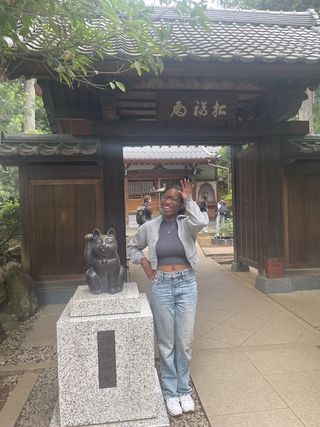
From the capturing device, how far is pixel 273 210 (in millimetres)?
6105

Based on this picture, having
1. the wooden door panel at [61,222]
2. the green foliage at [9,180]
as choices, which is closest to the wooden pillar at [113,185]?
the wooden door panel at [61,222]

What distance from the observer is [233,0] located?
14508 millimetres

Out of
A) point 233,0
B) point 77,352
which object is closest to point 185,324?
point 77,352

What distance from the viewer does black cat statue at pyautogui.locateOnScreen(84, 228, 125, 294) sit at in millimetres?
2691

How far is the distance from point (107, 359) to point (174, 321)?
625 millimetres

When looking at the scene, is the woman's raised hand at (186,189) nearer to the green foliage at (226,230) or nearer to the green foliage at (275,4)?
the green foliage at (226,230)

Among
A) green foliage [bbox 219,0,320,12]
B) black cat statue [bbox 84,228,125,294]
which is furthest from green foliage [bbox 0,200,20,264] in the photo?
green foliage [bbox 219,0,320,12]

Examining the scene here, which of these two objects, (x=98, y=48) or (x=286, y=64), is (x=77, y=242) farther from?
(x=286, y=64)

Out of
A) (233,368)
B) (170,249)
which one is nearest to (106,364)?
(170,249)

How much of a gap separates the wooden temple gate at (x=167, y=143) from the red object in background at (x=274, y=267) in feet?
0.06

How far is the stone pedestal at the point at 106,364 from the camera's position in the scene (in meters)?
2.44

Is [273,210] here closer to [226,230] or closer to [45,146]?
[45,146]

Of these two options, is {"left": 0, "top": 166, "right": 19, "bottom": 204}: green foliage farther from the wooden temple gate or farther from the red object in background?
the red object in background

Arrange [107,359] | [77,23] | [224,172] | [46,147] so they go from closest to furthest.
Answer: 1. [77,23]
2. [107,359]
3. [46,147]
4. [224,172]
